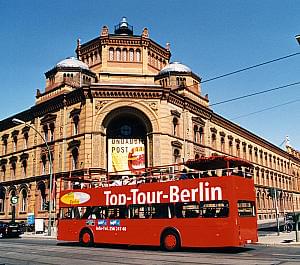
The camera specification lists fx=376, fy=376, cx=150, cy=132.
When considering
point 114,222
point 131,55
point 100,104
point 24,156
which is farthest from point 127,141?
point 114,222

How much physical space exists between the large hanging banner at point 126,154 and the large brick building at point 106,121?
0.34 ft

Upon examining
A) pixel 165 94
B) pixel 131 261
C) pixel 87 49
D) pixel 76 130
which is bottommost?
pixel 131 261

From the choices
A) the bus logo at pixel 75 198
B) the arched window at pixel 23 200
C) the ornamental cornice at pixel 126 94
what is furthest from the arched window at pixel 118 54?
the bus logo at pixel 75 198

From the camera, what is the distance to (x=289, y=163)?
82.4 metres

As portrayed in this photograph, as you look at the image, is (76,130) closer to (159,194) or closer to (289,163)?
(159,194)

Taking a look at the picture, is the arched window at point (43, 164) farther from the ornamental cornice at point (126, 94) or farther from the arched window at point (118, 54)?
the arched window at point (118, 54)

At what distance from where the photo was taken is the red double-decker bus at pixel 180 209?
16.2 metres

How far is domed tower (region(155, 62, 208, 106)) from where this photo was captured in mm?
44688

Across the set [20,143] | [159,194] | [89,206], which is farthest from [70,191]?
[20,143]

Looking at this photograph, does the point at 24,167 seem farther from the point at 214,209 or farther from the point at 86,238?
the point at 214,209

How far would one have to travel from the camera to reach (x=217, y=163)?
1780 cm

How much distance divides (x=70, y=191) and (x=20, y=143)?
→ 27.3 meters

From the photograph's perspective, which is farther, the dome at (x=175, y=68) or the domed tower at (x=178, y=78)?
the dome at (x=175, y=68)

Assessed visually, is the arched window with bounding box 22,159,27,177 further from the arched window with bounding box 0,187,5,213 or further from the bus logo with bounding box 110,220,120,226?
the bus logo with bounding box 110,220,120,226
